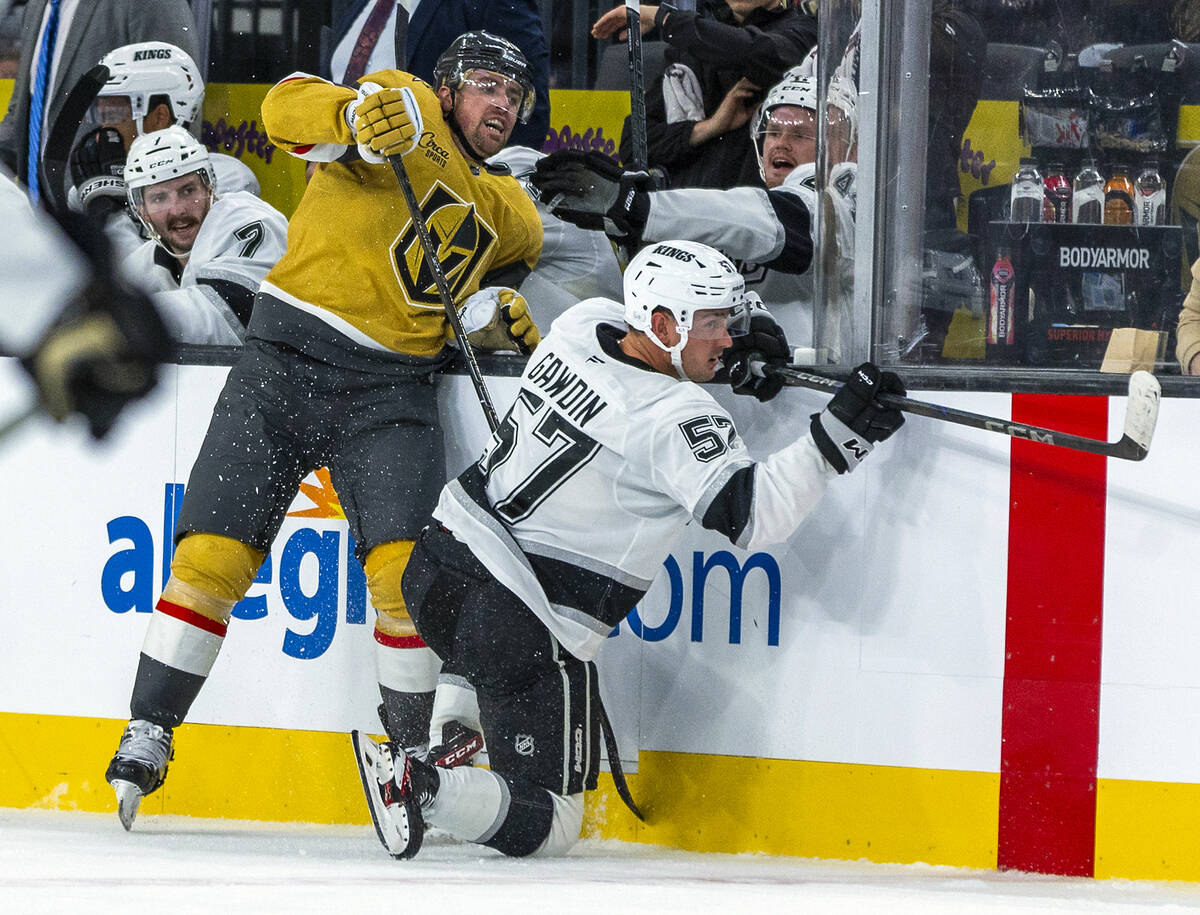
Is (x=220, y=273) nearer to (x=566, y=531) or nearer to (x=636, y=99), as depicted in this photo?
(x=636, y=99)

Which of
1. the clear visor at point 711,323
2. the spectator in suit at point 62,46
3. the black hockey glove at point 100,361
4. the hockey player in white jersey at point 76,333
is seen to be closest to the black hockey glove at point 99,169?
the spectator in suit at point 62,46

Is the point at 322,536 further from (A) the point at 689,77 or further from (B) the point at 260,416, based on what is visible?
(A) the point at 689,77

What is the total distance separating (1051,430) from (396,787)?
1.24 metres

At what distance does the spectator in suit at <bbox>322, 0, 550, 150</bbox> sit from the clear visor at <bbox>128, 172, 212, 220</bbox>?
2.72 feet

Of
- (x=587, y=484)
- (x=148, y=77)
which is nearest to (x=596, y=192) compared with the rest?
(x=587, y=484)

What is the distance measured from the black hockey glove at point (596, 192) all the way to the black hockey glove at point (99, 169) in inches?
56.6

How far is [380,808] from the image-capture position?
8.61 ft

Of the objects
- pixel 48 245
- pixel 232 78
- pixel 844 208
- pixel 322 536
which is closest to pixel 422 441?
pixel 322 536

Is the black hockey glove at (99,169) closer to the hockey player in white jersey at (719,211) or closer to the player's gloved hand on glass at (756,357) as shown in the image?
the hockey player in white jersey at (719,211)

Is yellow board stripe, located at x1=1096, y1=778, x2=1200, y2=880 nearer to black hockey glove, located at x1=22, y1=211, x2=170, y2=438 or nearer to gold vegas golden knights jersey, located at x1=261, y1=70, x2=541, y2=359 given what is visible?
gold vegas golden knights jersey, located at x1=261, y1=70, x2=541, y2=359

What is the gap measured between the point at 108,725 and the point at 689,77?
6.61ft

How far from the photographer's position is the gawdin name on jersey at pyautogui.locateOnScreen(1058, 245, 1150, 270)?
9.14 feet

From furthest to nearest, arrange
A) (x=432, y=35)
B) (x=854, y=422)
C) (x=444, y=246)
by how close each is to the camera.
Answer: (x=432, y=35) < (x=444, y=246) < (x=854, y=422)

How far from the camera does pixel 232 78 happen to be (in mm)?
4742
